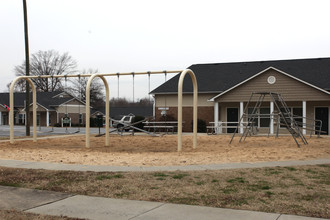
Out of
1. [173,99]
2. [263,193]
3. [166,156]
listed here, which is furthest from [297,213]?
[173,99]

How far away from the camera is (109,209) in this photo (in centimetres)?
583

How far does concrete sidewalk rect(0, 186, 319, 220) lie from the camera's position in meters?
5.39

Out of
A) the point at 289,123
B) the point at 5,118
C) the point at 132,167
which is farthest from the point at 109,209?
the point at 5,118

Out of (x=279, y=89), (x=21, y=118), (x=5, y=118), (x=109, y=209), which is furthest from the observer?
(x=5, y=118)

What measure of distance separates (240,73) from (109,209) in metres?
28.5

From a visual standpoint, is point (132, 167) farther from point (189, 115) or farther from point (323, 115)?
point (323, 115)

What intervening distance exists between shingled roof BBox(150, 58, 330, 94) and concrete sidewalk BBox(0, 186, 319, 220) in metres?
24.9

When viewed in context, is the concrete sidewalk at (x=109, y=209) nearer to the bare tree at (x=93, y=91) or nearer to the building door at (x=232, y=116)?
the building door at (x=232, y=116)

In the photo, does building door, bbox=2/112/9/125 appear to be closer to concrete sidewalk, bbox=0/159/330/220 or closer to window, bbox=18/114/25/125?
window, bbox=18/114/25/125

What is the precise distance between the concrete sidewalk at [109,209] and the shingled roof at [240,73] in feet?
81.6

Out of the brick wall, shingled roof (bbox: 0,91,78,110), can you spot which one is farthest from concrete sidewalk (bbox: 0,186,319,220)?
shingled roof (bbox: 0,91,78,110)

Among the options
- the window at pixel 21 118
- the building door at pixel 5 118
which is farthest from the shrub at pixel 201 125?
the building door at pixel 5 118

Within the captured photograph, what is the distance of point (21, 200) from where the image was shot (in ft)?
21.1

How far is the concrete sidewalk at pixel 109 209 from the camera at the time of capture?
539 centimetres
